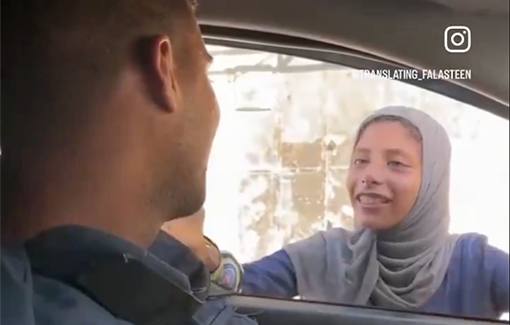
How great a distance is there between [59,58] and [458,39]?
1.39ft

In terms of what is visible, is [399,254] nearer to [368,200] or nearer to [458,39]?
[368,200]

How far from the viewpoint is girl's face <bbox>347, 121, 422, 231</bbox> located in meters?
0.75

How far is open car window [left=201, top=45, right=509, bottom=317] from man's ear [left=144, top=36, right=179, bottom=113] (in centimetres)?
11

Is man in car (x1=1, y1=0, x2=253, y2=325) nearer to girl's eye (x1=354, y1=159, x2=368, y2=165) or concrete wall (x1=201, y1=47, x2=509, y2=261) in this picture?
concrete wall (x1=201, y1=47, x2=509, y2=261)

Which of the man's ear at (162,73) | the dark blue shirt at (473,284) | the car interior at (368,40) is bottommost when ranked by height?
the dark blue shirt at (473,284)

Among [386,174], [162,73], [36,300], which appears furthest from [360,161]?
[36,300]

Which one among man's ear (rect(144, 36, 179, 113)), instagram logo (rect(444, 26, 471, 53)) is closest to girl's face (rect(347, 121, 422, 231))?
instagram logo (rect(444, 26, 471, 53))

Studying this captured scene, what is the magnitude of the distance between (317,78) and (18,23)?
0.33 meters

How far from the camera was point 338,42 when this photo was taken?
2.45 ft

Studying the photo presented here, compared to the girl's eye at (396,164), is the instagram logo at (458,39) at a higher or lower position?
higher

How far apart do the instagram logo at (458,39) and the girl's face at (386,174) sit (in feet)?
0.33

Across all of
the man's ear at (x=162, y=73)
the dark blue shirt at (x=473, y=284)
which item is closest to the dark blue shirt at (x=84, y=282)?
the man's ear at (x=162, y=73)

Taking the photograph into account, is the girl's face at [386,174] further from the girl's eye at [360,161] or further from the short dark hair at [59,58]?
the short dark hair at [59,58]

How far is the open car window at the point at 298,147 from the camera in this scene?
2.29 ft
